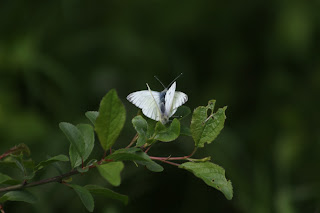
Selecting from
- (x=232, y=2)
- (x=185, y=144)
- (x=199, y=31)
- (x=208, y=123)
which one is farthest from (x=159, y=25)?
(x=208, y=123)

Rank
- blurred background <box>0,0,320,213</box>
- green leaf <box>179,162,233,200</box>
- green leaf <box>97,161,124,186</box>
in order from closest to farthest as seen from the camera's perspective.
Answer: green leaf <box>97,161,124,186</box> → green leaf <box>179,162,233,200</box> → blurred background <box>0,0,320,213</box>

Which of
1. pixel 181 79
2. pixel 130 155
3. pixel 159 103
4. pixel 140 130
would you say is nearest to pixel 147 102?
pixel 159 103

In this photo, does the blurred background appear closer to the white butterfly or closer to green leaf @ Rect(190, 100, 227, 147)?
the white butterfly

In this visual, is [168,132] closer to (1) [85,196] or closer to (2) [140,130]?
(2) [140,130]

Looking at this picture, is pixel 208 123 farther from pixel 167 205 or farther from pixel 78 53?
pixel 78 53

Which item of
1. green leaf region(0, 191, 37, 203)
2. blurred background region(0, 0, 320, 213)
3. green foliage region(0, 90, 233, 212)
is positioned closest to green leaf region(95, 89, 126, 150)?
green foliage region(0, 90, 233, 212)

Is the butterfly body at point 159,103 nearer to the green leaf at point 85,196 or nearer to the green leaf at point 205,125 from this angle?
the green leaf at point 205,125

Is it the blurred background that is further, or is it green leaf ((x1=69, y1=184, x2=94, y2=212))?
the blurred background
